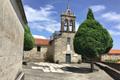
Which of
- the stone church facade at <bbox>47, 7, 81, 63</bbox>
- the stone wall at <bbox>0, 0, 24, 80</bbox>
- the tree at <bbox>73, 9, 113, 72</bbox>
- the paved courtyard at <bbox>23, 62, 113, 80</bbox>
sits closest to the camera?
the stone wall at <bbox>0, 0, 24, 80</bbox>

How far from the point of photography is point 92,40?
2195 cm

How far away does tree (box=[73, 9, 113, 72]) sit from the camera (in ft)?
71.7

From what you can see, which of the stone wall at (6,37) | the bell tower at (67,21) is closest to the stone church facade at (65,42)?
the bell tower at (67,21)

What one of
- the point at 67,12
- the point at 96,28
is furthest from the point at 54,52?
the point at 96,28

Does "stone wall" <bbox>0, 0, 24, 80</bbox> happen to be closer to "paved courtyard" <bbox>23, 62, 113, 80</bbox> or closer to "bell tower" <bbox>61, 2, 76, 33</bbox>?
"paved courtyard" <bbox>23, 62, 113, 80</bbox>

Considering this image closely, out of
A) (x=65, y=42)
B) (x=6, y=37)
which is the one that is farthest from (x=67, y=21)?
(x=6, y=37)

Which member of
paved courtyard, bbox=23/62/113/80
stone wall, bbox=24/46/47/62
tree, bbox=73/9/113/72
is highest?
tree, bbox=73/9/113/72

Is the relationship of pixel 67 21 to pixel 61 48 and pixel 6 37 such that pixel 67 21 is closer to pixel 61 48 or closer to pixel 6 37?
pixel 61 48

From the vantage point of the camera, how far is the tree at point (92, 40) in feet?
71.7

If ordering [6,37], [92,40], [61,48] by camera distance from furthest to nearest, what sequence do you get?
[61,48], [92,40], [6,37]

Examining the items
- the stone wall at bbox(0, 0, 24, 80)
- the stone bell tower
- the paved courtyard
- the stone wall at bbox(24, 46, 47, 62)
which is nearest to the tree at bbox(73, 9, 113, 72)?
the paved courtyard

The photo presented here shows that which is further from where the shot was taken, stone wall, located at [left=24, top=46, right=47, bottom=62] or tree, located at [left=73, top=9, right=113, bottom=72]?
stone wall, located at [left=24, top=46, right=47, bottom=62]

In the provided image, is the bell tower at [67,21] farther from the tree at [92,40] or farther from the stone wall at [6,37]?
the stone wall at [6,37]

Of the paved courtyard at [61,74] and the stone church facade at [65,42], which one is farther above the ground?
the stone church facade at [65,42]
